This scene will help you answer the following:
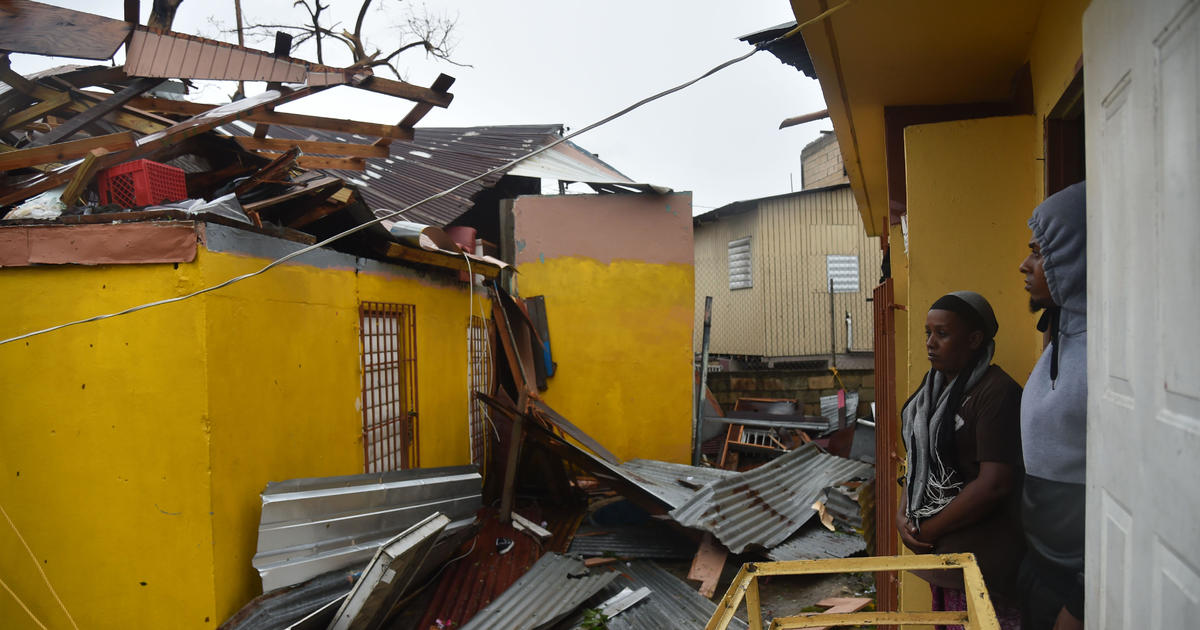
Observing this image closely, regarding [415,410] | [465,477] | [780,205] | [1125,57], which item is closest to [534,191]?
[780,205]

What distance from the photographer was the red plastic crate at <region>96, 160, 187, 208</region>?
4.23 metres

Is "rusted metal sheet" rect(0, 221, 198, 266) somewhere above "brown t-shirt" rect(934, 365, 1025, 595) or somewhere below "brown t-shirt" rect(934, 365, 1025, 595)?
above

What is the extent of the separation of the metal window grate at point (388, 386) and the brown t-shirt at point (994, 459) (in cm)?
441

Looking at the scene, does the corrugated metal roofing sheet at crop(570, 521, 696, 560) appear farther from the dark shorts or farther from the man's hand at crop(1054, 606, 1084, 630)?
the man's hand at crop(1054, 606, 1084, 630)

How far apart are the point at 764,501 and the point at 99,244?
18.7 feet

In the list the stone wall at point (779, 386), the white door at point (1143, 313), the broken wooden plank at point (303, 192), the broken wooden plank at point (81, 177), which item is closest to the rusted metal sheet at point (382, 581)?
the broken wooden plank at point (303, 192)

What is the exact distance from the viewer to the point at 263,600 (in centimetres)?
404

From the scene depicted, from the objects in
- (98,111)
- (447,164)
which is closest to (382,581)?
(98,111)

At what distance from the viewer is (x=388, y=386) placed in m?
6.19

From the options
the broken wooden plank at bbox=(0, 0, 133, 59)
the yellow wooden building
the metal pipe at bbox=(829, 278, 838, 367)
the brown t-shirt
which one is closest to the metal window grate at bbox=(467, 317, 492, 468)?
the broken wooden plank at bbox=(0, 0, 133, 59)

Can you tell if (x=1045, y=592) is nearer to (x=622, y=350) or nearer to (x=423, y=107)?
(x=423, y=107)

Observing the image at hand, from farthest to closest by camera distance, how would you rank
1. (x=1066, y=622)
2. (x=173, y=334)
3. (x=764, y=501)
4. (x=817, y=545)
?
(x=764, y=501), (x=817, y=545), (x=173, y=334), (x=1066, y=622)

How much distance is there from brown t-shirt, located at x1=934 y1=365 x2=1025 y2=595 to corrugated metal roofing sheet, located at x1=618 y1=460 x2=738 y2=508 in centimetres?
392

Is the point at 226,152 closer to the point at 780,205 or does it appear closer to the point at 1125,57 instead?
the point at 1125,57
